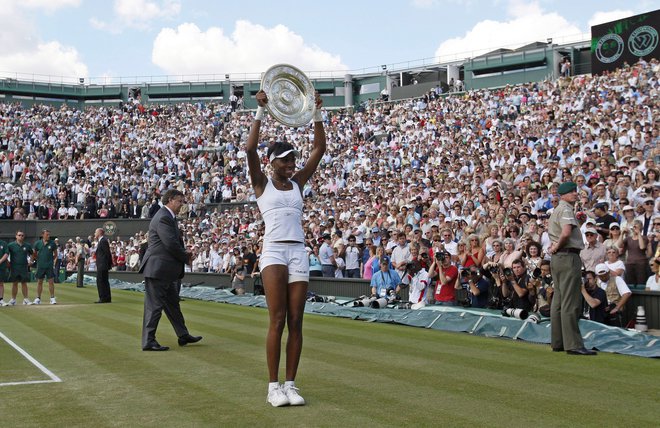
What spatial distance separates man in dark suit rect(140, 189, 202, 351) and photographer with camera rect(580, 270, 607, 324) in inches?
243

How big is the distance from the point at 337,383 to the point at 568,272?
3568mm

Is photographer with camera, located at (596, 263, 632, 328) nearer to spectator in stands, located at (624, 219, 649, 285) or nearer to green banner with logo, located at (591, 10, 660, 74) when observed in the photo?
spectator in stands, located at (624, 219, 649, 285)

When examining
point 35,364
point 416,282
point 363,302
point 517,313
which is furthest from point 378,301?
point 35,364

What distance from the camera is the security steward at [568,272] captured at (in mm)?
8844

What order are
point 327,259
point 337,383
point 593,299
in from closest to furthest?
point 337,383, point 593,299, point 327,259

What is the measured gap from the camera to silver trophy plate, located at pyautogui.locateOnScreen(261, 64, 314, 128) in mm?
6781

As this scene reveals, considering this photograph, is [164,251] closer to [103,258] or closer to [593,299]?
[593,299]

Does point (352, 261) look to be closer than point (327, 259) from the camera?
Yes

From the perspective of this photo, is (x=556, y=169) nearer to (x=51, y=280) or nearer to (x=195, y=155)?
(x=51, y=280)

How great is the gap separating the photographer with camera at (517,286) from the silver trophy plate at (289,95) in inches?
279

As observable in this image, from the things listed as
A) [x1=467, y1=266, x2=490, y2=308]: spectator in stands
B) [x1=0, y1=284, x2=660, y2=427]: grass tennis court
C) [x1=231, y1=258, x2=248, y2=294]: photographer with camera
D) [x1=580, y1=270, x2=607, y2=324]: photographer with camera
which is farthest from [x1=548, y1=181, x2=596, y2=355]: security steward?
[x1=231, y1=258, x2=248, y2=294]: photographer with camera

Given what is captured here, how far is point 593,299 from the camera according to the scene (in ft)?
37.8

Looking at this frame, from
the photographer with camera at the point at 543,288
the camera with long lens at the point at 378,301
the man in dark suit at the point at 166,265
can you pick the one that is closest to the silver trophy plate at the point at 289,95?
the man in dark suit at the point at 166,265

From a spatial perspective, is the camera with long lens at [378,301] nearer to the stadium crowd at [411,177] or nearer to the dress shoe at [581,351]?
the stadium crowd at [411,177]
